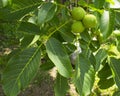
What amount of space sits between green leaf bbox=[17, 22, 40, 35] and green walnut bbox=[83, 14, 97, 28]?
24 cm

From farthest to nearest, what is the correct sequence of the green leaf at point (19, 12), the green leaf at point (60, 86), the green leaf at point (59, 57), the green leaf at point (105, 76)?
1. the green leaf at point (105, 76)
2. the green leaf at point (60, 86)
3. the green leaf at point (19, 12)
4. the green leaf at point (59, 57)

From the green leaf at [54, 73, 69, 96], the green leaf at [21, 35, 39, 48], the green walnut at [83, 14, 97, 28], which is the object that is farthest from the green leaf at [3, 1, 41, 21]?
the green leaf at [54, 73, 69, 96]

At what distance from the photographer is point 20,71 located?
1.30 m

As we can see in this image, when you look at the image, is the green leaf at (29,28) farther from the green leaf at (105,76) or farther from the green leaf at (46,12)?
the green leaf at (105,76)

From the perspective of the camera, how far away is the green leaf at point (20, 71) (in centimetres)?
127

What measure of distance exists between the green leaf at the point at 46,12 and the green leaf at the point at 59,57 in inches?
3.8

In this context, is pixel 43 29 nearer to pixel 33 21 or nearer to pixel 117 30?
pixel 33 21

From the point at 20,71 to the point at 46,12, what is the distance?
28 centimetres

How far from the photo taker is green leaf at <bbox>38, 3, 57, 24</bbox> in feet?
4.30

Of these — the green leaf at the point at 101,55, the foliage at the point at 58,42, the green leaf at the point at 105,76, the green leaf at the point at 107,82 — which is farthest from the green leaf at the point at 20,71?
the green leaf at the point at 107,82

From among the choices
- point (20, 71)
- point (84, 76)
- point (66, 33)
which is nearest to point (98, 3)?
point (66, 33)

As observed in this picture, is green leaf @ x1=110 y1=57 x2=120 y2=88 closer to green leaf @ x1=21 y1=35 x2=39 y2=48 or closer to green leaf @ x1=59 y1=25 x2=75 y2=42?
green leaf @ x1=59 y1=25 x2=75 y2=42

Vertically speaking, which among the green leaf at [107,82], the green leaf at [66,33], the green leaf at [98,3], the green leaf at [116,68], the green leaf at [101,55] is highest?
the green leaf at [98,3]

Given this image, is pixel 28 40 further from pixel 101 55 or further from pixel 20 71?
pixel 101 55
